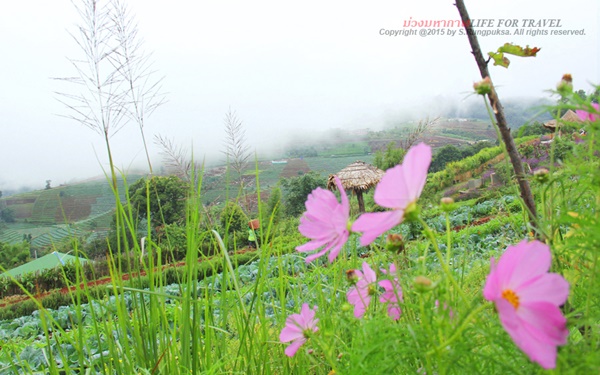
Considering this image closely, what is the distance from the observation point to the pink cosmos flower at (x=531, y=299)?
210 millimetres

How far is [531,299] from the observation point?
0.76 feet

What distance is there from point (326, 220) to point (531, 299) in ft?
0.48

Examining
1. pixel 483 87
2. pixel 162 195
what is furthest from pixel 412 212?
pixel 162 195

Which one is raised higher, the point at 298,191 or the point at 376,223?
the point at 376,223

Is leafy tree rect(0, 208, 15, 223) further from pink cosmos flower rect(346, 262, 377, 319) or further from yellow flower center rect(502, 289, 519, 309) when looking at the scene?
yellow flower center rect(502, 289, 519, 309)

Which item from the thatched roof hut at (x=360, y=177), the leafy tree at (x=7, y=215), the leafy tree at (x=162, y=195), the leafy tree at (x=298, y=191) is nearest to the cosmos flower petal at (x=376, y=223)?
the leafy tree at (x=162, y=195)

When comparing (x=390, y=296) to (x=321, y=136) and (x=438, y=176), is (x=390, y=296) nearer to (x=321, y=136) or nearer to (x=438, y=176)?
(x=438, y=176)

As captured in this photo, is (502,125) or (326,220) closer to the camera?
(326,220)

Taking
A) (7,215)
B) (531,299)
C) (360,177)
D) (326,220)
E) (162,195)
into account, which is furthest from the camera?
(7,215)

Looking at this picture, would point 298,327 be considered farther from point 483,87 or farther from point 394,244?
point 483,87

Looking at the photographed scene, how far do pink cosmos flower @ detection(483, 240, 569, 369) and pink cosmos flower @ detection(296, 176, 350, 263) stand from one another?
11 centimetres

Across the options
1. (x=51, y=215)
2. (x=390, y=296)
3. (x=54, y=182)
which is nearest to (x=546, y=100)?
(x=390, y=296)

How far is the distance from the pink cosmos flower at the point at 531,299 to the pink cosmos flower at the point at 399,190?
6 cm

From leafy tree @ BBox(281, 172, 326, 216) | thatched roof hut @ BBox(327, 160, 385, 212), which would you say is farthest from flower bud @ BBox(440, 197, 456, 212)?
leafy tree @ BBox(281, 172, 326, 216)
